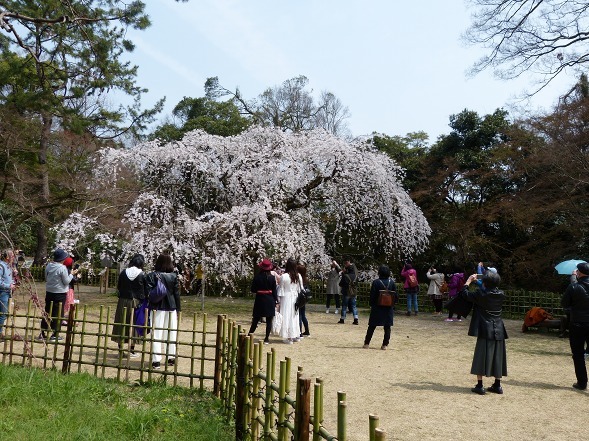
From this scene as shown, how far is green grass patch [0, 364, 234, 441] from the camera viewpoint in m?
4.14

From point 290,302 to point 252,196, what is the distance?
5874 millimetres

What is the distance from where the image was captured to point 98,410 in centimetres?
457

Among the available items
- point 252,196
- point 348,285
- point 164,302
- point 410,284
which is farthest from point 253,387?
point 410,284

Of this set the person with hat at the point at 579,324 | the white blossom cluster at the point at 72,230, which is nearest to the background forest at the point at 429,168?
the white blossom cluster at the point at 72,230

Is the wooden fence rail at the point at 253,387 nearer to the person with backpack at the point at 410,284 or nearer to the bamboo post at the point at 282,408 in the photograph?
the bamboo post at the point at 282,408

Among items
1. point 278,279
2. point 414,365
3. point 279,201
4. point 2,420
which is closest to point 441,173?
point 279,201

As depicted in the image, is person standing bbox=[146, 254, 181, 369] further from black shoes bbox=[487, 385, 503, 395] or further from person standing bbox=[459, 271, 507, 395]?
black shoes bbox=[487, 385, 503, 395]

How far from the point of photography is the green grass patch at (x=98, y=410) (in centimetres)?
414

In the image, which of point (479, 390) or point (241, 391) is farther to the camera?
point (479, 390)

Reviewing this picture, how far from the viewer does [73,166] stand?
19766 millimetres

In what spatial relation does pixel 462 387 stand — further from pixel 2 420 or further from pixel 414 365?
pixel 2 420

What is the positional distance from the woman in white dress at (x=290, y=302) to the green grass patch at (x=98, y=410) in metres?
3.84

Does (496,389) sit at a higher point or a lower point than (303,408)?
lower

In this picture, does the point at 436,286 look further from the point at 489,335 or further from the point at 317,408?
the point at 317,408
